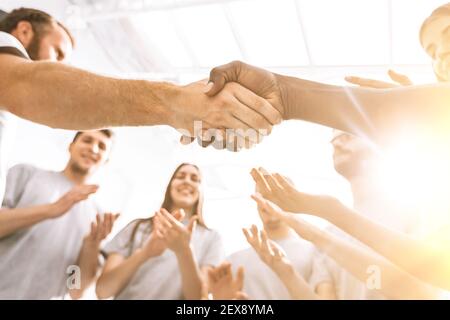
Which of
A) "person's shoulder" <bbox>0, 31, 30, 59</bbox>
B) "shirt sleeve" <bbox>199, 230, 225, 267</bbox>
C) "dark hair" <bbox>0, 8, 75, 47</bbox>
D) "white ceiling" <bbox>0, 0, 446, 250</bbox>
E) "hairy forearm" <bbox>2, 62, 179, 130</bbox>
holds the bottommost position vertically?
"shirt sleeve" <bbox>199, 230, 225, 267</bbox>

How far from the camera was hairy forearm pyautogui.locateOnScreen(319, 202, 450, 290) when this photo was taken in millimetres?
1273

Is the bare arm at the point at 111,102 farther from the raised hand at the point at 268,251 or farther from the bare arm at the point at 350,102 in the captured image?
the raised hand at the point at 268,251

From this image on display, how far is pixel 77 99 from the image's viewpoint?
4.15 ft

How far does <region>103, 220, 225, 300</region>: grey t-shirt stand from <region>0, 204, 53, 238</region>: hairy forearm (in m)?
0.41

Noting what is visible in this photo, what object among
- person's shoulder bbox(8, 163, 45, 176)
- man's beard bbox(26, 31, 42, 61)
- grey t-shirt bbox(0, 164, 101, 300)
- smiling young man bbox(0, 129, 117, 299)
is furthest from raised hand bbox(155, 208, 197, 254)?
man's beard bbox(26, 31, 42, 61)

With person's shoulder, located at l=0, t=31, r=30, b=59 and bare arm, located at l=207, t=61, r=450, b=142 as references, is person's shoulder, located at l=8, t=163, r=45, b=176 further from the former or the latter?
bare arm, located at l=207, t=61, r=450, b=142

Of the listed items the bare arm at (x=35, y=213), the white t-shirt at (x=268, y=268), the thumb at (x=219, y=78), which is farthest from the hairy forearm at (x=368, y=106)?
the bare arm at (x=35, y=213)

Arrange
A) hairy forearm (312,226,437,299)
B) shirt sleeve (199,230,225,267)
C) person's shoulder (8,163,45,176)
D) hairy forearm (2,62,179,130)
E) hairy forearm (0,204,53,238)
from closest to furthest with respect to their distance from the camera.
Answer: hairy forearm (2,62,179,130)
hairy forearm (312,226,437,299)
hairy forearm (0,204,53,238)
person's shoulder (8,163,45,176)
shirt sleeve (199,230,225,267)

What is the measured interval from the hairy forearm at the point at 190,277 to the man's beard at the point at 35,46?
99cm

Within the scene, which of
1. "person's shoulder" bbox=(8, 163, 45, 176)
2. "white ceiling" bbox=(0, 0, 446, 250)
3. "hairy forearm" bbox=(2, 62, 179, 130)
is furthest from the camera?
"white ceiling" bbox=(0, 0, 446, 250)

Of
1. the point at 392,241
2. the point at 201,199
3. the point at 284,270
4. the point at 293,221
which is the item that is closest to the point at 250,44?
the point at 201,199

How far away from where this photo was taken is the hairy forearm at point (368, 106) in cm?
127
